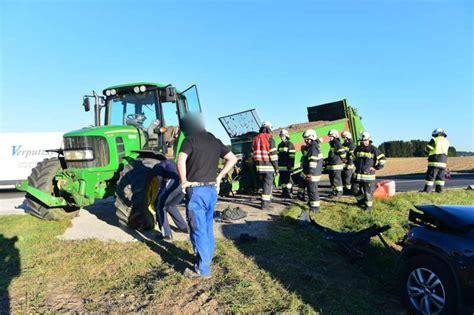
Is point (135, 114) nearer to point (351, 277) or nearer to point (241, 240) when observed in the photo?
point (241, 240)

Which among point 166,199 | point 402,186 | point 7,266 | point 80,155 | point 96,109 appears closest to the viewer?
point 7,266

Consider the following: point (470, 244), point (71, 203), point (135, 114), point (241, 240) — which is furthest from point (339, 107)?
point (470, 244)

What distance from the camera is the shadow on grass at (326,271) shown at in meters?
4.41

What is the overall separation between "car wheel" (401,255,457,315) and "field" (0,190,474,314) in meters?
0.32

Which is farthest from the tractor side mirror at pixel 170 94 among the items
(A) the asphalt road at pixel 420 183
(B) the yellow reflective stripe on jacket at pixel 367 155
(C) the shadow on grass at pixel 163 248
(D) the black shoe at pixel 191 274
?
(A) the asphalt road at pixel 420 183

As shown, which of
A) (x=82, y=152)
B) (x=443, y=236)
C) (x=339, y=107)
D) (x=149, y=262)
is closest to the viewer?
(x=443, y=236)

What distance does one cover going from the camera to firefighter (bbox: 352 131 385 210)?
351 inches

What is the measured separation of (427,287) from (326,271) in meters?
1.51

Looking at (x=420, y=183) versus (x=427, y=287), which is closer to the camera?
(x=427, y=287)

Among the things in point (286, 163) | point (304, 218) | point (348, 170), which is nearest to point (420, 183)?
point (348, 170)

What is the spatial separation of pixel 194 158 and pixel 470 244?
10.1 ft

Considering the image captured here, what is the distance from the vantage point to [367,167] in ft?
29.4

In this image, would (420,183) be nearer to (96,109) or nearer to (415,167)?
(96,109)

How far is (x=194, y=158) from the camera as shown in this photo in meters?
4.79
